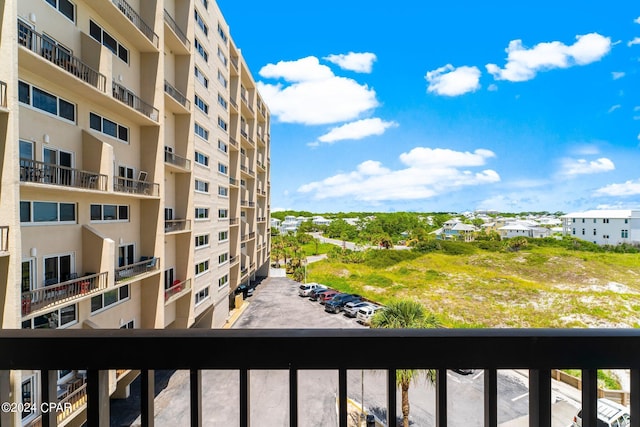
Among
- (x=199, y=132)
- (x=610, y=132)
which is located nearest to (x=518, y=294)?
(x=610, y=132)

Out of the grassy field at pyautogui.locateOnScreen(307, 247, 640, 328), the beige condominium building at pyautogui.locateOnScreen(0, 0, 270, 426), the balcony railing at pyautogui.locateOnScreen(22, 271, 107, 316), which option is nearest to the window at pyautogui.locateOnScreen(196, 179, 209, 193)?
the beige condominium building at pyautogui.locateOnScreen(0, 0, 270, 426)

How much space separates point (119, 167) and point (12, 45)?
2725mm

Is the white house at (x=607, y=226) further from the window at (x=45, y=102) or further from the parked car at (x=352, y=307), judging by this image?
the window at (x=45, y=102)

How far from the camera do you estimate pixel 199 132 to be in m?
8.77

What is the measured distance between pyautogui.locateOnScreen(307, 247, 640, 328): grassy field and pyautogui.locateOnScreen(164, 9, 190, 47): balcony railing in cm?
976

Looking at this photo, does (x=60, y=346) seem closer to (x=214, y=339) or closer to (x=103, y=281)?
(x=214, y=339)

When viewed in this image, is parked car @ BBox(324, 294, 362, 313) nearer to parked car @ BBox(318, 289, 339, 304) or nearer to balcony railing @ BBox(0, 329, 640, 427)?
parked car @ BBox(318, 289, 339, 304)

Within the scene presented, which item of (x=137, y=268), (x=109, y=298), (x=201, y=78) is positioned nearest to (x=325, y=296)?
(x=137, y=268)

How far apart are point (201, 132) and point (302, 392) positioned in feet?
30.5

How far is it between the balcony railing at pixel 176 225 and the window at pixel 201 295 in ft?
6.79

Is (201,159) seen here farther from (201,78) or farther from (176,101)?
(201,78)

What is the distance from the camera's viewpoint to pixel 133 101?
6059 millimetres

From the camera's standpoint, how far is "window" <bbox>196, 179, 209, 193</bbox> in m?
8.69

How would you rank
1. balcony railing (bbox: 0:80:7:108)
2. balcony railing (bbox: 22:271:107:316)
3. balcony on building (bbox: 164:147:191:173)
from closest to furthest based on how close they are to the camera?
balcony railing (bbox: 0:80:7:108) → balcony railing (bbox: 22:271:107:316) → balcony on building (bbox: 164:147:191:173)
